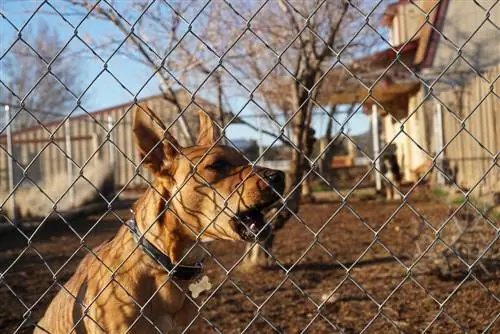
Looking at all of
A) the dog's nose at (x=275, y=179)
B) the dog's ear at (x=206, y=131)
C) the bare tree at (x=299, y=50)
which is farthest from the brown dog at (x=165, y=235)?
the bare tree at (x=299, y=50)

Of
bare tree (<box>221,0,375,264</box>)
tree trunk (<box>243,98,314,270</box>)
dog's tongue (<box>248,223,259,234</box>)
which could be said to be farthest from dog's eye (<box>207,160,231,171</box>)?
tree trunk (<box>243,98,314,270</box>)

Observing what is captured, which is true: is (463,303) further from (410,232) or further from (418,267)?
(410,232)

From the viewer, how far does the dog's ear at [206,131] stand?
12.1 ft

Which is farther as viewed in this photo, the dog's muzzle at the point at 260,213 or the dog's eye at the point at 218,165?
the dog's eye at the point at 218,165

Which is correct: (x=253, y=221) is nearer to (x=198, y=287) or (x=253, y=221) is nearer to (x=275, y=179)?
(x=275, y=179)

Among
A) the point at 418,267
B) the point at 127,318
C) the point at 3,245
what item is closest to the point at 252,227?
the point at 127,318

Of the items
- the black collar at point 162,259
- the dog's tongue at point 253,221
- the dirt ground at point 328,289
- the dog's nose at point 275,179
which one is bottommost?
the dirt ground at point 328,289

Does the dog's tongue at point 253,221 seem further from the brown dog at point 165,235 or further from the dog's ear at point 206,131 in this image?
the dog's ear at point 206,131

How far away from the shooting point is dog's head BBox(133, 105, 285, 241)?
9.64 ft

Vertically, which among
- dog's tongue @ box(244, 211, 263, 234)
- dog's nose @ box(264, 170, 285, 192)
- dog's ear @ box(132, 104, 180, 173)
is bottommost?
dog's tongue @ box(244, 211, 263, 234)

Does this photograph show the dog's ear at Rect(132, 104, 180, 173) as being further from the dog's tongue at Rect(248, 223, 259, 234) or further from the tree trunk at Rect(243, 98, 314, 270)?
the tree trunk at Rect(243, 98, 314, 270)

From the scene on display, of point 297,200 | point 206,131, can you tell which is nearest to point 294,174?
point 297,200

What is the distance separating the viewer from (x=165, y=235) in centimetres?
327

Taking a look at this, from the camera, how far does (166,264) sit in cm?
317
